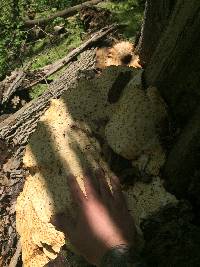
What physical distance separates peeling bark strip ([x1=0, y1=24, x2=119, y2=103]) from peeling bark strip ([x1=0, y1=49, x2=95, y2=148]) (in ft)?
0.71

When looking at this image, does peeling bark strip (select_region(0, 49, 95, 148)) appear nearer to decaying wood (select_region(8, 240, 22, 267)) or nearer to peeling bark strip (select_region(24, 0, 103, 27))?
peeling bark strip (select_region(24, 0, 103, 27))

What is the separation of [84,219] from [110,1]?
3.96 m

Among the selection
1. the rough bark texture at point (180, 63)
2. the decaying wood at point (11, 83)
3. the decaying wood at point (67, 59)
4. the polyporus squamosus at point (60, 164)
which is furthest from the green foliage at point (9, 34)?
the rough bark texture at point (180, 63)

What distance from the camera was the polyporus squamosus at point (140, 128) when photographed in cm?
255

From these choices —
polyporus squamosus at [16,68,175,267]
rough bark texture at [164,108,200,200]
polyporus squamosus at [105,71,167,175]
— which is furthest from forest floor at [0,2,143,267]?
rough bark texture at [164,108,200,200]

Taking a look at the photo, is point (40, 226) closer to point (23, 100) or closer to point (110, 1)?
point (23, 100)

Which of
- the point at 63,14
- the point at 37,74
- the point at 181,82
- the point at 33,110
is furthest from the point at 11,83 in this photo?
the point at 181,82

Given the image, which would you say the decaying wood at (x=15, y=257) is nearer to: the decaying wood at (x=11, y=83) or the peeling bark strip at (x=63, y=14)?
the decaying wood at (x=11, y=83)

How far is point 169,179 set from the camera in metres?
2.55

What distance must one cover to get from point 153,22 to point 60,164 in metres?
1.33

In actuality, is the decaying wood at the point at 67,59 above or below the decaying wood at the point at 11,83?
above

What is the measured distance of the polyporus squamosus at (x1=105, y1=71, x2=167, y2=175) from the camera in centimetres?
255

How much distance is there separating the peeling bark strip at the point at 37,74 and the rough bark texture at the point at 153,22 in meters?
1.50

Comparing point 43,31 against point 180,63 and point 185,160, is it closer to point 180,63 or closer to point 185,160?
point 180,63
